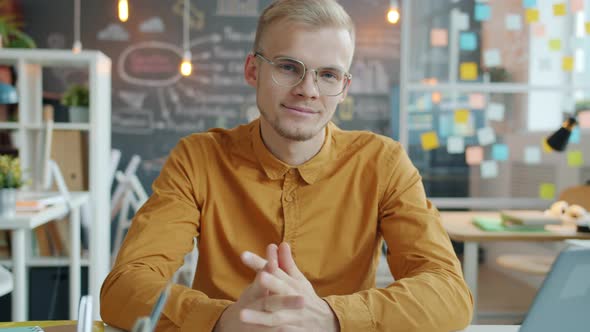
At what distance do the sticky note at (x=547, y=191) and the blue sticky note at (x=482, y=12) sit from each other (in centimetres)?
146

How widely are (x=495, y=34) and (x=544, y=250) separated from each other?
179 cm

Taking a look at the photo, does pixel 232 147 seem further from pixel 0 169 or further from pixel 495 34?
pixel 495 34

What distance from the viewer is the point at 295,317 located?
103 cm

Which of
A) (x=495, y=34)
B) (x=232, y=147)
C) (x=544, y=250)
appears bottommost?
(x=544, y=250)

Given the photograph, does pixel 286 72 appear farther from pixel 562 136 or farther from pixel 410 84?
pixel 410 84

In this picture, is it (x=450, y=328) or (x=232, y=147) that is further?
(x=232, y=147)

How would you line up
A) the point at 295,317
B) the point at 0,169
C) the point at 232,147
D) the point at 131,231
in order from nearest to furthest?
the point at 295,317, the point at 131,231, the point at 232,147, the point at 0,169

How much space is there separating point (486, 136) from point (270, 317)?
14.0 feet

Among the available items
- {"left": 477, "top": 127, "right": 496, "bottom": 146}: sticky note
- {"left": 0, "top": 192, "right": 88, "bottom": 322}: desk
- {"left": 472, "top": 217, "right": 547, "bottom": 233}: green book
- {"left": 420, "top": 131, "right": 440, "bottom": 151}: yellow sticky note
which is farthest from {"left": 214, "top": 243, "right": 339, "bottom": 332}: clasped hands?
{"left": 477, "top": 127, "right": 496, "bottom": 146}: sticky note

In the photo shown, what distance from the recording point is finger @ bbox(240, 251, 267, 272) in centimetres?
107

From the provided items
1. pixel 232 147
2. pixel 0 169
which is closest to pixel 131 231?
pixel 232 147

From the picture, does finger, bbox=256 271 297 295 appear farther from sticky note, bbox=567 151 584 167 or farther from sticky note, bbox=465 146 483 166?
sticky note, bbox=567 151 584 167

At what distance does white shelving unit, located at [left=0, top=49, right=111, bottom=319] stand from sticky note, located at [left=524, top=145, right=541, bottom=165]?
3.31 m

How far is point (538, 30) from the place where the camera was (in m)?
4.85
